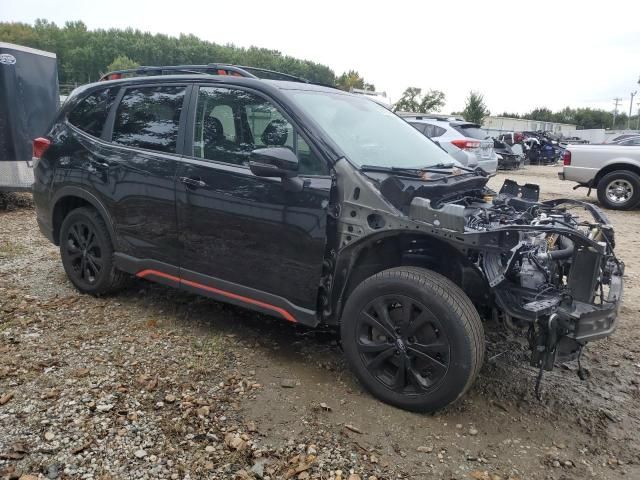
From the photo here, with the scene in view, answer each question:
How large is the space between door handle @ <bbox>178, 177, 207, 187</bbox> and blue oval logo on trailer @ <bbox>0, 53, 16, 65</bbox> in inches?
250

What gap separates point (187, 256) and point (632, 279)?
4850 mm

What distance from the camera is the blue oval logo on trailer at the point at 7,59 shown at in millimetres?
8062

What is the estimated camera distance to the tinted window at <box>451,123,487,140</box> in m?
13.0

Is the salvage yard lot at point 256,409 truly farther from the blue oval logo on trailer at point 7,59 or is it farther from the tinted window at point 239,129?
the blue oval logo on trailer at point 7,59

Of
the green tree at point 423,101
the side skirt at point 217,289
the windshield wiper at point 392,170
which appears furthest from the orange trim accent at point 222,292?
the green tree at point 423,101

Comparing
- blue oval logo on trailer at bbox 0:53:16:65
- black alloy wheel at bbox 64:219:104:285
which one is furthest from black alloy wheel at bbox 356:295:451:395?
blue oval logo on trailer at bbox 0:53:16:65

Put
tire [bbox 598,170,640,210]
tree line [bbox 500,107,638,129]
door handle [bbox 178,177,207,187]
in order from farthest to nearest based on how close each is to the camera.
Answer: tree line [bbox 500,107,638,129]
tire [bbox 598,170,640,210]
door handle [bbox 178,177,207,187]

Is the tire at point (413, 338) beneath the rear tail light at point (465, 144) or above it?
beneath

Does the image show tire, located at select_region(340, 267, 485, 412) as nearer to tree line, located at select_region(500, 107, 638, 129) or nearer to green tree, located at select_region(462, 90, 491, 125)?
green tree, located at select_region(462, 90, 491, 125)

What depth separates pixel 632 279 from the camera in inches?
225

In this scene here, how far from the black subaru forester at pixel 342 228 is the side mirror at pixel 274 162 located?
0.5 inches

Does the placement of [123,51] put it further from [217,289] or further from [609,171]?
[217,289]

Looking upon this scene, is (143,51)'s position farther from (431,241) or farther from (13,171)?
(431,241)

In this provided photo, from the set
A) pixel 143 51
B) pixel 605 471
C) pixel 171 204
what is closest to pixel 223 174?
pixel 171 204
